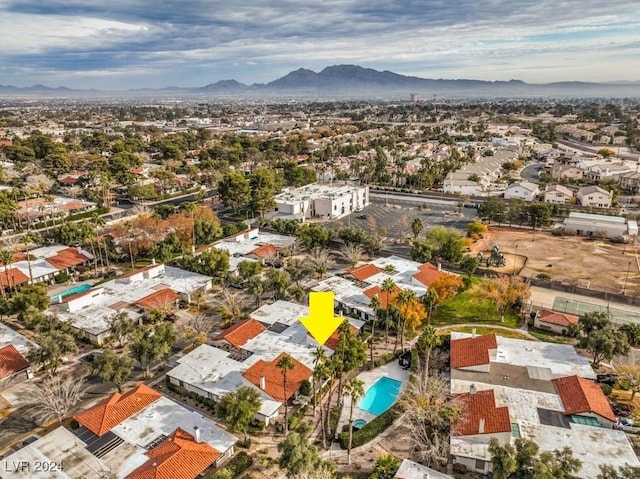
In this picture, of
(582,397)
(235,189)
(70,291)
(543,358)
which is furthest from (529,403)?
(235,189)

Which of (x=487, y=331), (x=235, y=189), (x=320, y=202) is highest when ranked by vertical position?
(x=235, y=189)

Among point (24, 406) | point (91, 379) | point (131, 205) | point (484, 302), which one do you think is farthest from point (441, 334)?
point (131, 205)

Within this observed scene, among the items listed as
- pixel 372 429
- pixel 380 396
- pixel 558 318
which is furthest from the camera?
pixel 558 318

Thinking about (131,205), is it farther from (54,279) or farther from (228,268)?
(228,268)

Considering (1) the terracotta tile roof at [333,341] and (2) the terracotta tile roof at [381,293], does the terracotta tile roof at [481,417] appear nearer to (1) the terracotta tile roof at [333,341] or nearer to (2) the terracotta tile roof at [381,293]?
(1) the terracotta tile roof at [333,341]

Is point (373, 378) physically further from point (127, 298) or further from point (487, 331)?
point (127, 298)

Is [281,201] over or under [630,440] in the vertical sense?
over
